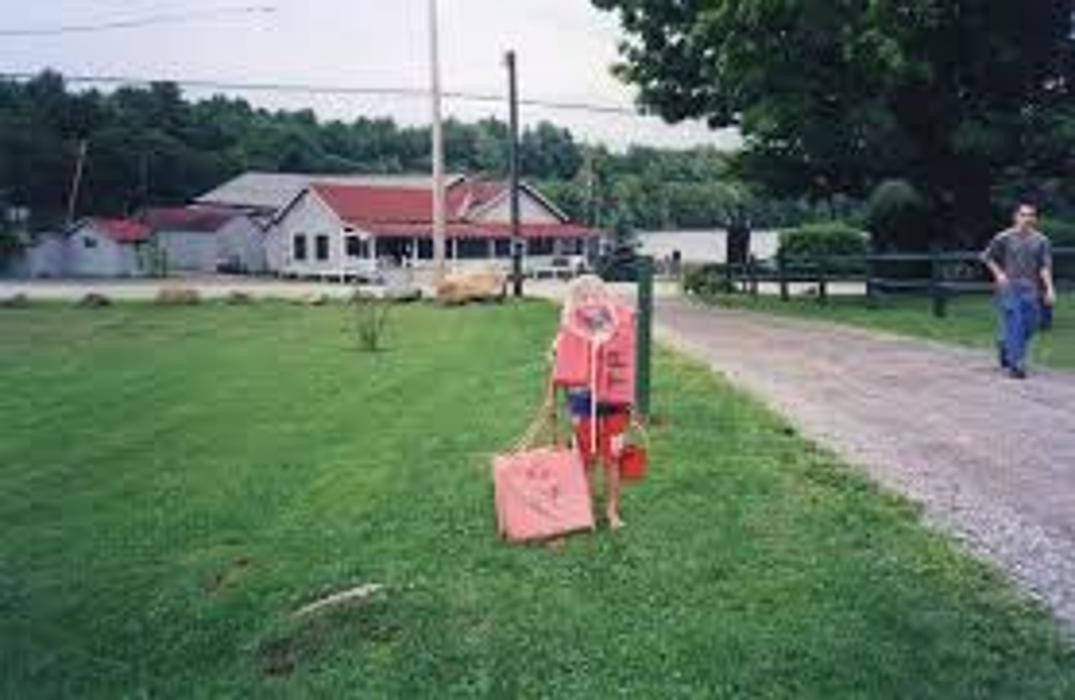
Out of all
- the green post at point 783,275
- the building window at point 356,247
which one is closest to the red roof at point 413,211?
the building window at point 356,247

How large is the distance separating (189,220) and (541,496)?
9829cm

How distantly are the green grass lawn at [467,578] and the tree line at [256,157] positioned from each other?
79966mm

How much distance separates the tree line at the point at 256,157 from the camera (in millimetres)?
112250

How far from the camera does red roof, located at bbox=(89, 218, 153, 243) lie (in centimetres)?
9800

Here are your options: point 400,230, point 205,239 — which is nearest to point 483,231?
point 400,230

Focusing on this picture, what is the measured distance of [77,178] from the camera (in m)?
110

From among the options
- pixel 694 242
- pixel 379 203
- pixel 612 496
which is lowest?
pixel 694 242

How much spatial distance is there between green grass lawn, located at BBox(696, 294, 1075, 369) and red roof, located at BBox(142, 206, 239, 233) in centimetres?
6775

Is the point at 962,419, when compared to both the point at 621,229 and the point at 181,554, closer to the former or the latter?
the point at 181,554

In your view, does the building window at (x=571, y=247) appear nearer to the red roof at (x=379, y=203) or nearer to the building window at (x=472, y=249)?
the building window at (x=472, y=249)

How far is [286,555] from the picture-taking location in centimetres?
1005

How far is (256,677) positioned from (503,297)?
3762 centimetres

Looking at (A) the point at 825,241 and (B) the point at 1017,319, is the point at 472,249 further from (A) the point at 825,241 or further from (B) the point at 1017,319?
(B) the point at 1017,319

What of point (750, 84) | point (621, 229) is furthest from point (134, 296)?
point (621, 229)
